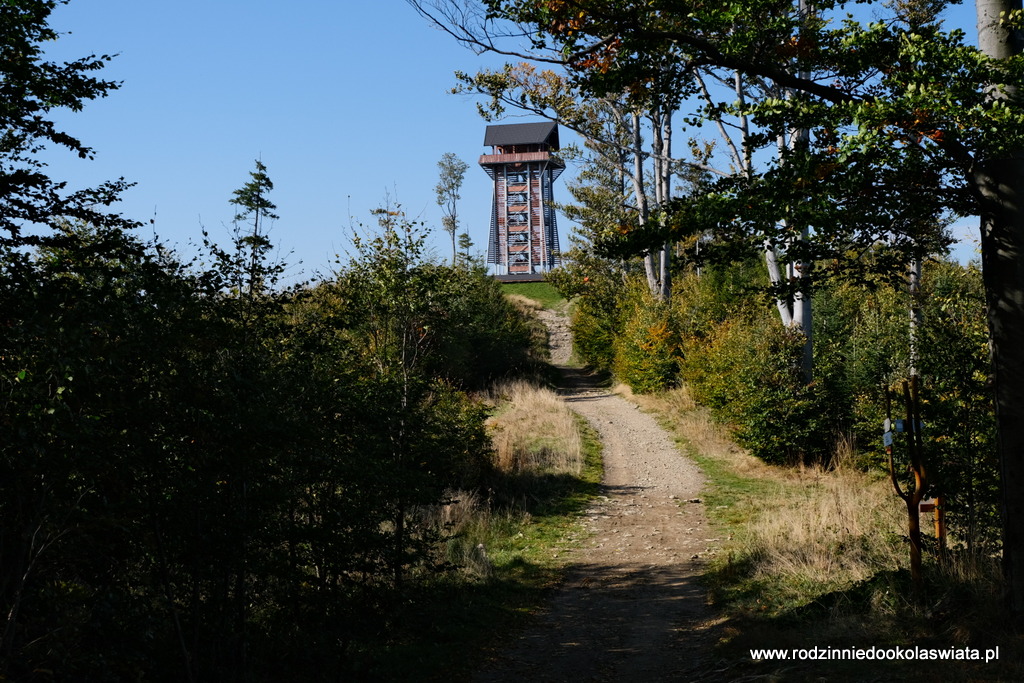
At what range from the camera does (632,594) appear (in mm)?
10250

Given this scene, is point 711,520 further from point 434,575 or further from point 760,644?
point 760,644

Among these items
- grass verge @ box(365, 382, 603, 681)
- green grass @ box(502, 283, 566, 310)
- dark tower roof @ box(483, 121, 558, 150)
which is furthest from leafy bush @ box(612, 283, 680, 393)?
dark tower roof @ box(483, 121, 558, 150)

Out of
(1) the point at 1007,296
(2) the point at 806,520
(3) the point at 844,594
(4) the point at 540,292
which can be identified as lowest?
(3) the point at 844,594

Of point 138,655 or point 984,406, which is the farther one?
point 984,406

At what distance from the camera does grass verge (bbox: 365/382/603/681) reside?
7.99m

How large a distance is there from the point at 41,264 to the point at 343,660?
3.80 meters

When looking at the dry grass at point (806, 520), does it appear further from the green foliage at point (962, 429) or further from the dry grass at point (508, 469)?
the dry grass at point (508, 469)

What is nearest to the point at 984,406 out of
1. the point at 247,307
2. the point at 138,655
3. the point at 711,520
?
the point at 711,520

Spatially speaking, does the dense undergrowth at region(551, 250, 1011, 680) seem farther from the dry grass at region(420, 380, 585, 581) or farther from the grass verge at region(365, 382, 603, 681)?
the dry grass at region(420, 380, 585, 581)

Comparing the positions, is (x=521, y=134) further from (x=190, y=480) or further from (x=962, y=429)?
(x=190, y=480)

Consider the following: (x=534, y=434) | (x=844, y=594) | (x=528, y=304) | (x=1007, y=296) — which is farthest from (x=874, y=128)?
(x=528, y=304)

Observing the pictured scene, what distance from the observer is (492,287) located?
34250mm

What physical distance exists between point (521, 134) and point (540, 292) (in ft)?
62.5

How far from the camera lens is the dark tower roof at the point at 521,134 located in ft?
248
